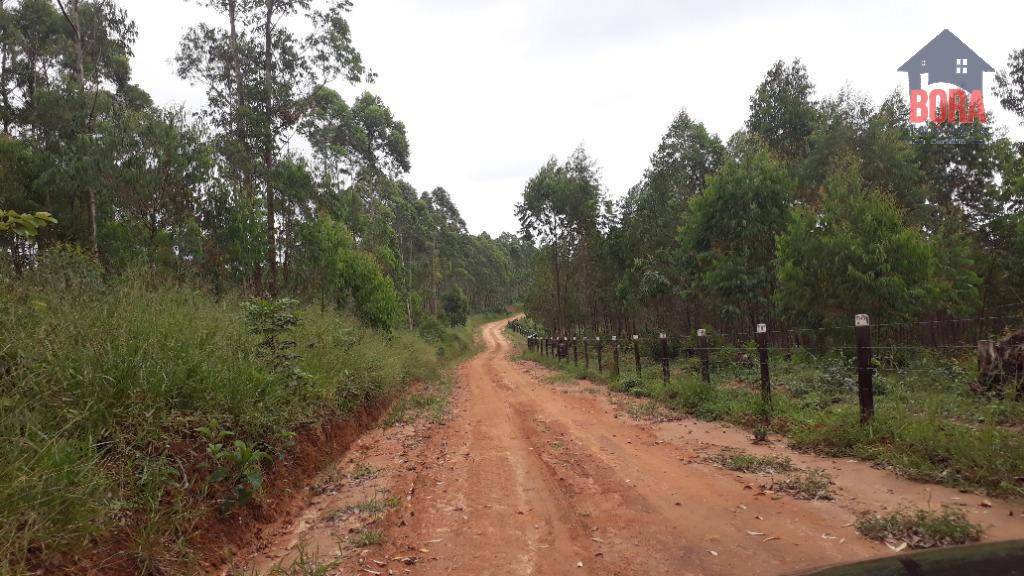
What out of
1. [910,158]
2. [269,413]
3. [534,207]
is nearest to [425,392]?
[269,413]

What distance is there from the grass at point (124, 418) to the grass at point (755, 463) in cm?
437

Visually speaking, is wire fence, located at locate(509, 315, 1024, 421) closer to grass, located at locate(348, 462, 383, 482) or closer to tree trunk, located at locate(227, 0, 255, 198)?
grass, located at locate(348, 462, 383, 482)

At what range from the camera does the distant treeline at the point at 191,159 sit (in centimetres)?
1220

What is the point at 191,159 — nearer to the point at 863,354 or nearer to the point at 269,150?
the point at 269,150

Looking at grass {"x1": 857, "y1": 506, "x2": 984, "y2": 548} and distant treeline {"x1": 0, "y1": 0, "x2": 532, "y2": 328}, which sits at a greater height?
distant treeline {"x1": 0, "y1": 0, "x2": 532, "y2": 328}

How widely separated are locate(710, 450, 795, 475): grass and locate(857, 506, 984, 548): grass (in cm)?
136

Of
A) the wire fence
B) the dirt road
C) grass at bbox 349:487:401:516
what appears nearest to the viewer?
the dirt road

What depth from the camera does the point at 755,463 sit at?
5047mm

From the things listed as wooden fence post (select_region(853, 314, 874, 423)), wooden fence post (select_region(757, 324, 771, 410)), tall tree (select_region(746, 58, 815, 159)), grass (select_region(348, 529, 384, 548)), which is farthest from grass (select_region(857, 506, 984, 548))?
tall tree (select_region(746, 58, 815, 159))

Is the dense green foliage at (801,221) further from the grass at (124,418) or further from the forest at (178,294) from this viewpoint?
the grass at (124,418)

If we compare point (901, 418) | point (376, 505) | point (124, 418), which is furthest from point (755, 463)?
point (124, 418)

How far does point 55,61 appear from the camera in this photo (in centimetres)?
1681

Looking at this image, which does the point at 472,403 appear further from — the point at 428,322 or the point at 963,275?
the point at 428,322

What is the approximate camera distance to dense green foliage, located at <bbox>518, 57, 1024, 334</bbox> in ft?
42.3
